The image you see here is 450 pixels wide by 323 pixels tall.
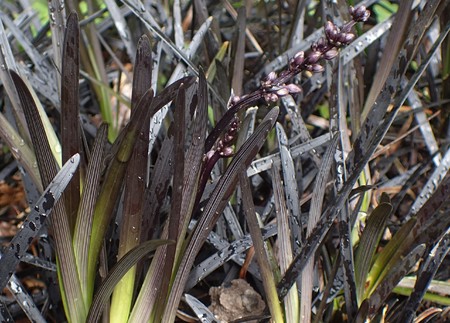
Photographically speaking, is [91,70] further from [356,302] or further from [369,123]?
[356,302]

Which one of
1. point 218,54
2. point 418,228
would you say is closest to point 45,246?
point 218,54

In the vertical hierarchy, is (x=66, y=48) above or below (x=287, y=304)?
above

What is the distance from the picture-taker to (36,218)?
822mm

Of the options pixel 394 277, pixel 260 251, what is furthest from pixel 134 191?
pixel 394 277

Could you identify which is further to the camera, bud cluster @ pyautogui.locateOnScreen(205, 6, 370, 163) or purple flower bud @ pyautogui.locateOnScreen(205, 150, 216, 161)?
purple flower bud @ pyautogui.locateOnScreen(205, 150, 216, 161)

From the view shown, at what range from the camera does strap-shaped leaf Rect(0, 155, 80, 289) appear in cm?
80

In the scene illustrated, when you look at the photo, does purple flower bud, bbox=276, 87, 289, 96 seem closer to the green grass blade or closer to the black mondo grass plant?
the black mondo grass plant

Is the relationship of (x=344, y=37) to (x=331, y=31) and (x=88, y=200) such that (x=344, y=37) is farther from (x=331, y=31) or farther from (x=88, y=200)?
(x=88, y=200)

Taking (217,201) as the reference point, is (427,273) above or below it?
below

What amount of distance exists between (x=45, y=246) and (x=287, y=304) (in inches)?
17.8

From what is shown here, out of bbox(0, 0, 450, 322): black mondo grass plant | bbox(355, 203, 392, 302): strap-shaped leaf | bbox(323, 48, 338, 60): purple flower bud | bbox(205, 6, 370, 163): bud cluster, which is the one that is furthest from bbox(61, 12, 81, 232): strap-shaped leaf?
bbox(355, 203, 392, 302): strap-shaped leaf

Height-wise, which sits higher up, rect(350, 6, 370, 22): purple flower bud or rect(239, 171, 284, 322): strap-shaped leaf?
rect(350, 6, 370, 22): purple flower bud

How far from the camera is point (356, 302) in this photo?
101cm

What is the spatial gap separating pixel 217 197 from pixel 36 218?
0.25m
